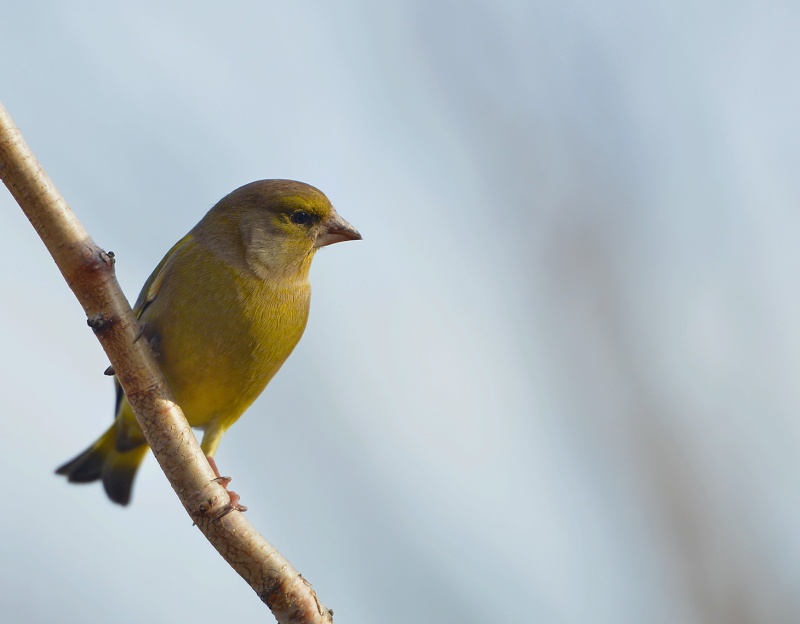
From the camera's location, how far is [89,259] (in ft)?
8.65

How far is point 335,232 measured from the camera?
4.62m

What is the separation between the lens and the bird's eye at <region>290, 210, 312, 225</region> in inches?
179

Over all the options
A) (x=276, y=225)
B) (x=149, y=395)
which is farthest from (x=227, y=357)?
(x=149, y=395)

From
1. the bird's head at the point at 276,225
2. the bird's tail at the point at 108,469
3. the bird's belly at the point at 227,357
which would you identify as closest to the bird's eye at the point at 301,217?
the bird's head at the point at 276,225

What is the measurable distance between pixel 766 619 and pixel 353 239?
3.21 metres

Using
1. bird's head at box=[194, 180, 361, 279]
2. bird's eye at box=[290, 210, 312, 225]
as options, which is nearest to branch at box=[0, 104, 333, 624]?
bird's head at box=[194, 180, 361, 279]

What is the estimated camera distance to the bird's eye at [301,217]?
4555 mm

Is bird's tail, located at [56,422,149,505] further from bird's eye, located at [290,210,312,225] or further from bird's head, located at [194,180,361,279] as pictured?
bird's eye, located at [290,210,312,225]

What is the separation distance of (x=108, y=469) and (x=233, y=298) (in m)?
1.85

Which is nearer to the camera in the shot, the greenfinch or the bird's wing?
the greenfinch

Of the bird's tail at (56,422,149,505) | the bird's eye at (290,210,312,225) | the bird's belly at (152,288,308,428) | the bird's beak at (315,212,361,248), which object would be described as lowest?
the bird's tail at (56,422,149,505)

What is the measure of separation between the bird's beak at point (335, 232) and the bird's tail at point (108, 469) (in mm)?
1719

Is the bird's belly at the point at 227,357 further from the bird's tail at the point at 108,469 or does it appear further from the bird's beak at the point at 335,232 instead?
the bird's tail at the point at 108,469

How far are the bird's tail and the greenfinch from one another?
42 centimetres
